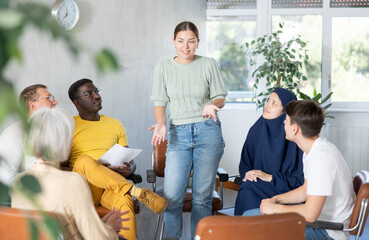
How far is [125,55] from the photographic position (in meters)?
4.20

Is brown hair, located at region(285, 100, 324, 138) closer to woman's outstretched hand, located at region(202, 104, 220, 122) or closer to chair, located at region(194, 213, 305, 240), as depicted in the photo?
woman's outstretched hand, located at region(202, 104, 220, 122)

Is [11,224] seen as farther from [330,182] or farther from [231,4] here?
[231,4]

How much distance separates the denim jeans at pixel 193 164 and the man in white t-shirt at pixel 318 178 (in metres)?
0.59

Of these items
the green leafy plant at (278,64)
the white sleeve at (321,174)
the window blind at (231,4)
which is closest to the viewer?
the white sleeve at (321,174)

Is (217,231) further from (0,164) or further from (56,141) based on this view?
(0,164)

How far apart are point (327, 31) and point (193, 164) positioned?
3635 millimetres

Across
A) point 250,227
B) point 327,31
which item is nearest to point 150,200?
point 250,227

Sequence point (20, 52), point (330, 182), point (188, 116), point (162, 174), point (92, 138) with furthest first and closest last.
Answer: point (162, 174) < point (92, 138) < point (188, 116) < point (330, 182) < point (20, 52)

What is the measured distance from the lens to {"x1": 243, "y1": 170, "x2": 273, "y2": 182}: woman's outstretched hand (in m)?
2.90

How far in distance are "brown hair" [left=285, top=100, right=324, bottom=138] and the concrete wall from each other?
1.54 meters

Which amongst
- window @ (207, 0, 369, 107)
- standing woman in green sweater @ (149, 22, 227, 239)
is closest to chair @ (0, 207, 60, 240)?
standing woman in green sweater @ (149, 22, 227, 239)

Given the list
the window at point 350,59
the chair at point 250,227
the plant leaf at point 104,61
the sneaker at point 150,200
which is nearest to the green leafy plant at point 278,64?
the window at point 350,59

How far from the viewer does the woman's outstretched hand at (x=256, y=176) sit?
→ 290 cm

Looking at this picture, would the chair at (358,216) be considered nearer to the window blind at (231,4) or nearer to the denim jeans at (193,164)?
the denim jeans at (193,164)
